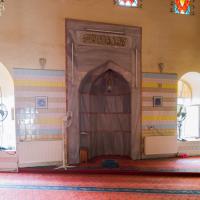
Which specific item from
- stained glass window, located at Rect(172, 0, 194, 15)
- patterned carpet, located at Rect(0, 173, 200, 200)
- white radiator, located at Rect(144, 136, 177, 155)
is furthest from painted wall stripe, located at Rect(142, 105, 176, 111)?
stained glass window, located at Rect(172, 0, 194, 15)

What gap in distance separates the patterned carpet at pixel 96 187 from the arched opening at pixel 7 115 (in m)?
1.15

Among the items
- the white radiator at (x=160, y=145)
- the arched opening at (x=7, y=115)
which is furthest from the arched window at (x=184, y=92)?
the arched opening at (x=7, y=115)

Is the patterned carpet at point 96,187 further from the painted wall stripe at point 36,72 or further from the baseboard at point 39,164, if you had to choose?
the painted wall stripe at point 36,72

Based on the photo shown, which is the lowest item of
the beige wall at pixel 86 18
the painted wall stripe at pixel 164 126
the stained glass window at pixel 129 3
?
the painted wall stripe at pixel 164 126

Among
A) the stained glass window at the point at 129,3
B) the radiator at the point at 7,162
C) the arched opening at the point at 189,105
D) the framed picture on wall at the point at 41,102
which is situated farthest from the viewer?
the arched opening at the point at 189,105

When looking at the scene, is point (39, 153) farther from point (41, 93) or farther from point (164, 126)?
point (164, 126)

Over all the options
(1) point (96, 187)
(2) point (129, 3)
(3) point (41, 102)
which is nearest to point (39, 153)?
(3) point (41, 102)

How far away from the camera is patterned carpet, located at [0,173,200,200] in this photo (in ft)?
10.8

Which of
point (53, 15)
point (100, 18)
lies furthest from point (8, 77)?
point (100, 18)

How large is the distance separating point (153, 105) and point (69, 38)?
3036 mm

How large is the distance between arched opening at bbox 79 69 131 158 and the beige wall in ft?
3.63

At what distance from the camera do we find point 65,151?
16.9ft

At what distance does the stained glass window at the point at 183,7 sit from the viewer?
5.86m

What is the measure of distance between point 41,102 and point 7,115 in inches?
44.1
